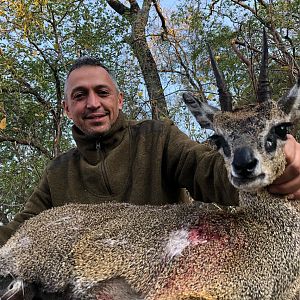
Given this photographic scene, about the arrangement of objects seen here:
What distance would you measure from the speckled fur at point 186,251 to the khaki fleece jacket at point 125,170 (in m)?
0.98

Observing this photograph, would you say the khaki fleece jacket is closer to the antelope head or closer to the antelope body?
the antelope body

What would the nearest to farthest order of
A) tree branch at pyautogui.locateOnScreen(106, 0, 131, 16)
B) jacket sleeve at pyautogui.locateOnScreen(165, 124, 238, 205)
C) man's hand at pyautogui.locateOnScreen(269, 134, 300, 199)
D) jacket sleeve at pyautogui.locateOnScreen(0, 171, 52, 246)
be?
man's hand at pyautogui.locateOnScreen(269, 134, 300, 199) → jacket sleeve at pyautogui.locateOnScreen(165, 124, 238, 205) → jacket sleeve at pyautogui.locateOnScreen(0, 171, 52, 246) → tree branch at pyautogui.locateOnScreen(106, 0, 131, 16)

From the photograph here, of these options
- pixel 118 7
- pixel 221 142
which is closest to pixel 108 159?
pixel 221 142

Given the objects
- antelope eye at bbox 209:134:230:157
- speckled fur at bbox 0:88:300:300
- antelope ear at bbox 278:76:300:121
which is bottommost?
speckled fur at bbox 0:88:300:300

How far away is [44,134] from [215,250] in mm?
12281

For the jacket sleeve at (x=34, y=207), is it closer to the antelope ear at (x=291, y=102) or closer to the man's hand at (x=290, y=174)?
the man's hand at (x=290, y=174)

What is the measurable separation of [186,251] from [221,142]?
3.19 feet

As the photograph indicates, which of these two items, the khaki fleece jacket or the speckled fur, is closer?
the speckled fur

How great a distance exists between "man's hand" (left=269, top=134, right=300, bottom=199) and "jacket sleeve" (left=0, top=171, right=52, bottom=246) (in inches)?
117

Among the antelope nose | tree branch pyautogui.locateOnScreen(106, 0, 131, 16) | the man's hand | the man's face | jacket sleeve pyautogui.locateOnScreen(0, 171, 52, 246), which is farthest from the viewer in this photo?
tree branch pyautogui.locateOnScreen(106, 0, 131, 16)

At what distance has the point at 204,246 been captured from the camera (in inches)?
157

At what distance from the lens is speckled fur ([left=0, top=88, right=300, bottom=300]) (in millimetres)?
3834

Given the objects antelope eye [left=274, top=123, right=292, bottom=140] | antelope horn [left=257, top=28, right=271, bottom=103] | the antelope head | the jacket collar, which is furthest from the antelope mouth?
the jacket collar

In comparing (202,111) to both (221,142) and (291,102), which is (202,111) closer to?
(221,142)
